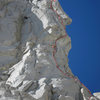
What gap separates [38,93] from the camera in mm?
4020

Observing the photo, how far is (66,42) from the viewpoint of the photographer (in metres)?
5.92

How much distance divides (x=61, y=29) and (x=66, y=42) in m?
0.47

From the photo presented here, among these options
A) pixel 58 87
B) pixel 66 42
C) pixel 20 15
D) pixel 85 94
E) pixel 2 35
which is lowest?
pixel 85 94

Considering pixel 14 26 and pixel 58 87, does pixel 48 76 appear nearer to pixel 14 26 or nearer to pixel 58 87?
pixel 58 87

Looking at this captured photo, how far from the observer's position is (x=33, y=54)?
497 centimetres

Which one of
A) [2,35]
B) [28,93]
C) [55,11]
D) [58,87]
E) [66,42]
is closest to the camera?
[28,93]

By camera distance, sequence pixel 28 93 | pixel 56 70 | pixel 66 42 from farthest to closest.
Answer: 1. pixel 66 42
2. pixel 56 70
3. pixel 28 93

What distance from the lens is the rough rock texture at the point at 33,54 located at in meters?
4.18

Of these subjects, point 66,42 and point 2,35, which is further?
point 66,42

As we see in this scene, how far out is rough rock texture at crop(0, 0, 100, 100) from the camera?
418 centimetres

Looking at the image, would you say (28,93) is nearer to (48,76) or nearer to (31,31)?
(48,76)

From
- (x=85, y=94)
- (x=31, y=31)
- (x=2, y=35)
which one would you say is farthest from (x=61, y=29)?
(x=85, y=94)

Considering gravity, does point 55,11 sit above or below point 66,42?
above

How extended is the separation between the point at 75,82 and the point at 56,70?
0.63 meters
